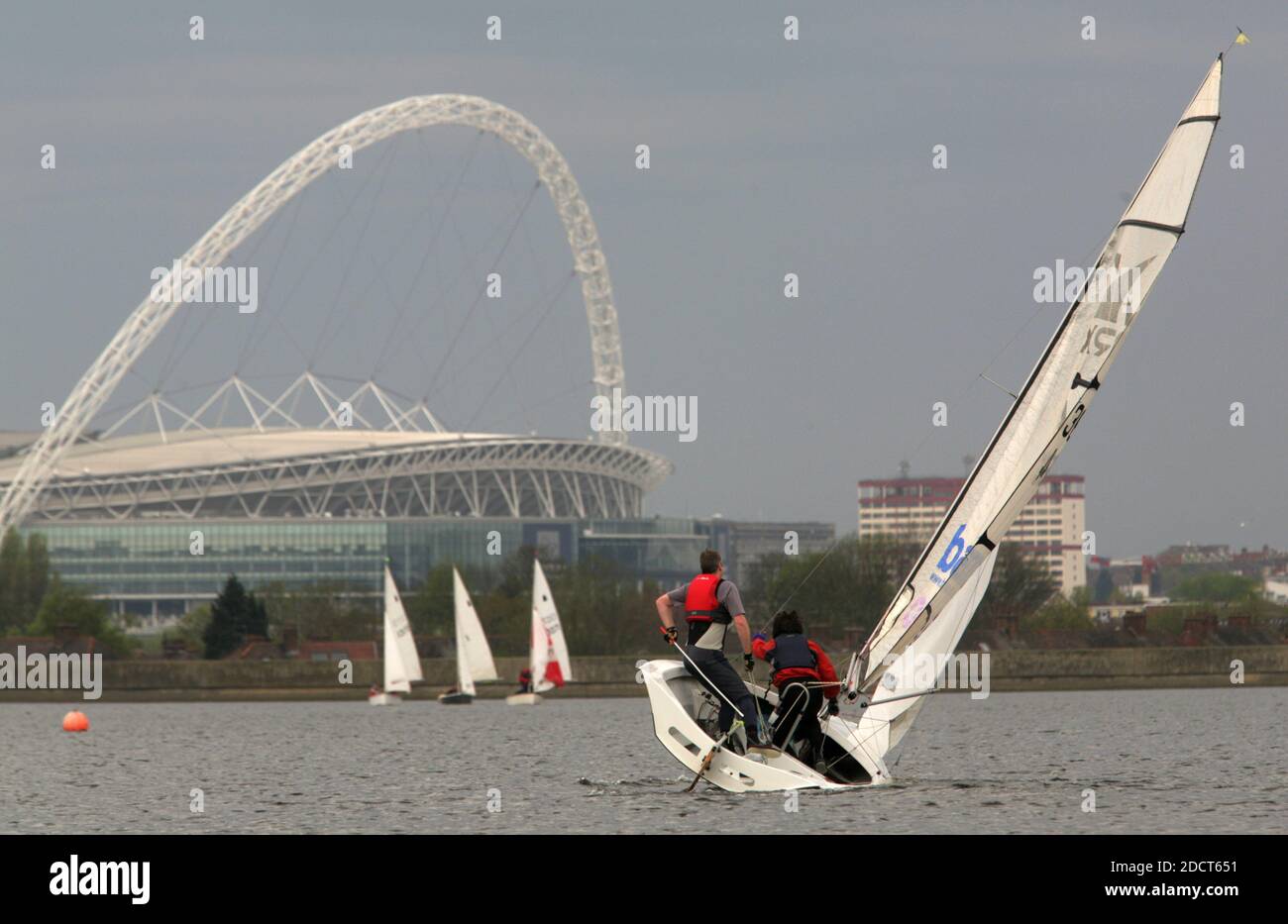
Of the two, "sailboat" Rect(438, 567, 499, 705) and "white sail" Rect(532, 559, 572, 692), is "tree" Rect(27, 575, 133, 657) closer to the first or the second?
"sailboat" Rect(438, 567, 499, 705)

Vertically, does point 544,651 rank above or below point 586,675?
above

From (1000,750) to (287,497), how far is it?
121685 millimetres

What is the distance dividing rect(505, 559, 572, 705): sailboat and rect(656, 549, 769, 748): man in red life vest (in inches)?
1839

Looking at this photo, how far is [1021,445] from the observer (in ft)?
74.9

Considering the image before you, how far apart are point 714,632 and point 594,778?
8.00 m

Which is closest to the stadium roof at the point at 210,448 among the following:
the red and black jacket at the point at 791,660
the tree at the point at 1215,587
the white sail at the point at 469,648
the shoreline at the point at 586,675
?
the tree at the point at 1215,587

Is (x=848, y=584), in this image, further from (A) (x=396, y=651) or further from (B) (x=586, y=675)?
(A) (x=396, y=651)

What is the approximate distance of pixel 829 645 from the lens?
86188 millimetres

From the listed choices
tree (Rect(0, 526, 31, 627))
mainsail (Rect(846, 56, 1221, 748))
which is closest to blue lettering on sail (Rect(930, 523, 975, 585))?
mainsail (Rect(846, 56, 1221, 748))

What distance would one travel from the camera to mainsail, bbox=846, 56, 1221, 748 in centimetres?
2238

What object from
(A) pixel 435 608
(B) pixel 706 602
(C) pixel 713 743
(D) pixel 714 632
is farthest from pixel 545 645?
(B) pixel 706 602

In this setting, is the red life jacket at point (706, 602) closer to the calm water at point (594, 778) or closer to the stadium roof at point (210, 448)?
the calm water at point (594, 778)
